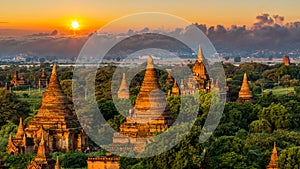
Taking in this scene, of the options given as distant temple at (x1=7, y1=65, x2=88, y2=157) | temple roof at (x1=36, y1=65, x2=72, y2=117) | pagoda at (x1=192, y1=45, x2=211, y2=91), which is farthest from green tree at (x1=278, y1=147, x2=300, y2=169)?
pagoda at (x1=192, y1=45, x2=211, y2=91)

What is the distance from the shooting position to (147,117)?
36312 mm

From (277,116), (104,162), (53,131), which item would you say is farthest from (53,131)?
(277,116)

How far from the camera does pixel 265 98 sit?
55.7 m

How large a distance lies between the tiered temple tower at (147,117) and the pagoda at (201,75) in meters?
19.2

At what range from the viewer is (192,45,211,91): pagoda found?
2261 inches

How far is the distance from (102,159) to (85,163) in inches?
106

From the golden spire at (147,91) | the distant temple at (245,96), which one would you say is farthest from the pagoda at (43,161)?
the distant temple at (245,96)

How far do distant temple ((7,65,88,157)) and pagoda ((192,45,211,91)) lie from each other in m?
18.8

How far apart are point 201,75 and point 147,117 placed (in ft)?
75.1

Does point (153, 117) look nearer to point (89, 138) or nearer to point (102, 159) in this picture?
point (89, 138)

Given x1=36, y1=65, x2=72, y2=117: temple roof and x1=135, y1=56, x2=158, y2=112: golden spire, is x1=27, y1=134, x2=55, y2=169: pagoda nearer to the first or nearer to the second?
x1=135, y1=56, x2=158, y2=112: golden spire

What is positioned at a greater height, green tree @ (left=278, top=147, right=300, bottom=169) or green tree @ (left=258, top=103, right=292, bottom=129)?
green tree @ (left=258, top=103, right=292, bottom=129)

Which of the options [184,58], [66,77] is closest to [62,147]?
[66,77]

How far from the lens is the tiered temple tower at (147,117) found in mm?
34250
